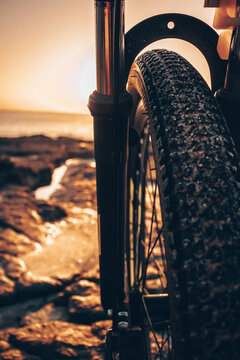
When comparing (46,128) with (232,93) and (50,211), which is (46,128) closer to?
(50,211)

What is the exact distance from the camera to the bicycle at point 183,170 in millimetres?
476

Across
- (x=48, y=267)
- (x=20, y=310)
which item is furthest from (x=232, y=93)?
(x=48, y=267)

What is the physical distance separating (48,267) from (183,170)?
1.78 metres

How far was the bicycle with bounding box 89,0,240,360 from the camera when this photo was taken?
48 cm

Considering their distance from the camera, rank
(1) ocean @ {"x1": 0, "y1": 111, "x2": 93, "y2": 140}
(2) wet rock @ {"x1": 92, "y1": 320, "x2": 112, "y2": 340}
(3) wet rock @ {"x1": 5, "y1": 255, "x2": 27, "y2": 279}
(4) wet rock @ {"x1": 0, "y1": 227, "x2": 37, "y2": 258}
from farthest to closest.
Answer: (1) ocean @ {"x1": 0, "y1": 111, "x2": 93, "y2": 140}, (4) wet rock @ {"x1": 0, "y1": 227, "x2": 37, "y2": 258}, (3) wet rock @ {"x1": 5, "y1": 255, "x2": 27, "y2": 279}, (2) wet rock @ {"x1": 92, "y1": 320, "x2": 112, "y2": 340}

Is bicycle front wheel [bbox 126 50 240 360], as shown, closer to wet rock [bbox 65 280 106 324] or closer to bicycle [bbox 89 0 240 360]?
bicycle [bbox 89 0 240 360]

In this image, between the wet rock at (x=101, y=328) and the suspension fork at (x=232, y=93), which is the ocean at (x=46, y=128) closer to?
the wet rock at (x=101, y=328)

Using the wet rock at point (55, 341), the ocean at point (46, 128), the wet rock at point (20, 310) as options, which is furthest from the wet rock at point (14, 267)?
the ocean at point (46, 128)

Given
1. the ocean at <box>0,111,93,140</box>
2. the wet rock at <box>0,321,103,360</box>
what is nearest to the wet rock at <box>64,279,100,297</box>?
the wet rock at <box>0,321,103,360</box>

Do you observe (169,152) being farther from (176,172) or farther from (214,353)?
(214,353)

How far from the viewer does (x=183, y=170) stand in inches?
21.6

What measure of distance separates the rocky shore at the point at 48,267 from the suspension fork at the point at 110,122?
0.81 meters

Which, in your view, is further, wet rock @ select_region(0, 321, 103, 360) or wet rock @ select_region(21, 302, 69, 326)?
wet rock @ select_region(21, 302, 69, 326)

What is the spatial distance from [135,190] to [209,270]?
99 centimetres
